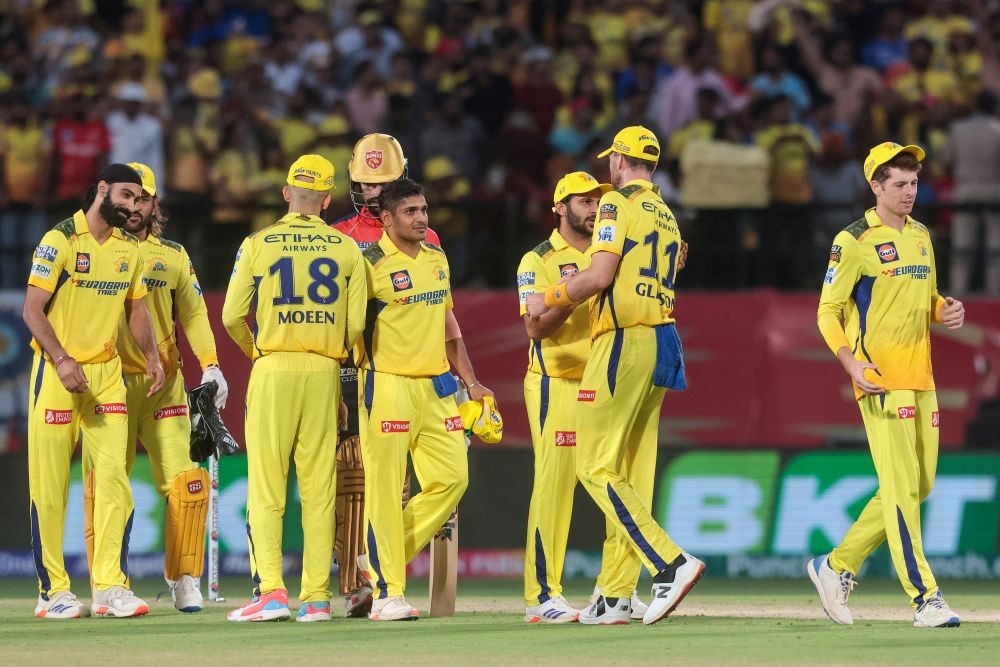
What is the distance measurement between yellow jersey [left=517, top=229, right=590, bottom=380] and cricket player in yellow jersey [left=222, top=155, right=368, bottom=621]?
1.12 meters

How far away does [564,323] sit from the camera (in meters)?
10.3

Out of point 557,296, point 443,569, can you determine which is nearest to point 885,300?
point 557,296

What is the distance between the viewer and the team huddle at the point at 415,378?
957cm

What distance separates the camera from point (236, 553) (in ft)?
46.9

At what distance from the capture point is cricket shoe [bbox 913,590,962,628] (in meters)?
9.36

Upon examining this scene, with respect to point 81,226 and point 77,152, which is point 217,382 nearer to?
point 81,226

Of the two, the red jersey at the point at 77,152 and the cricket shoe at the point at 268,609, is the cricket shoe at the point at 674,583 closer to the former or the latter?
the cricket shoe at the point at 268,609

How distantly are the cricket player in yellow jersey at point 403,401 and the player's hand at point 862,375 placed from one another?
218 cm

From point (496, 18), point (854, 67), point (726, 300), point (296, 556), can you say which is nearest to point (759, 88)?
point (854, 67)

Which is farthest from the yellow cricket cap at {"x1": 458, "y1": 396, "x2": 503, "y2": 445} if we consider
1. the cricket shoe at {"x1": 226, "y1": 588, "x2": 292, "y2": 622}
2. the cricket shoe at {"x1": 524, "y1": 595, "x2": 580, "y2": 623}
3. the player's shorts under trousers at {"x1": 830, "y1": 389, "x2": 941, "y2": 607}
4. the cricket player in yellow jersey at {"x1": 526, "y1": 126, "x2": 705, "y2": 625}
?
the player's shorts under trousers at {"x1": 830, "y1": 389, "x2": 941, "y2": 607}

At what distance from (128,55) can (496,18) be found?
3989 mm

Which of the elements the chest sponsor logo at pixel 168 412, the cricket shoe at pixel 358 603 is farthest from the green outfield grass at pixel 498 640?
the chest sponsor logo at pixel 168 412

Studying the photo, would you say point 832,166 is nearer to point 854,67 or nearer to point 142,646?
point 854,67

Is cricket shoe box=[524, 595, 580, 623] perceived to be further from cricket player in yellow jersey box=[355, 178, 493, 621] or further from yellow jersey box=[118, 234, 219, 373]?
yellow jersey box=[118, 234, 219, 373]
